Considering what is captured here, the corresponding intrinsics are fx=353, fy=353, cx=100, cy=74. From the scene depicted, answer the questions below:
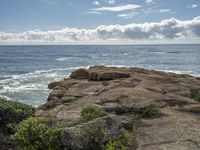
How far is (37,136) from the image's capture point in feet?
35.4

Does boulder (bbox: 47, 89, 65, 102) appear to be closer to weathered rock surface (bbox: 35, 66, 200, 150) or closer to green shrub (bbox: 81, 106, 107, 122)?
weathered rock surface (bbox: 35, 66, 200, 150)

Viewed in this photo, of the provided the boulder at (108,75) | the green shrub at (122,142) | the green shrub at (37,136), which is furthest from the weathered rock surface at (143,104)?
the green shrub at (37,136)

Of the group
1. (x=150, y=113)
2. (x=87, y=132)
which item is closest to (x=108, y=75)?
(x=150, y=113)

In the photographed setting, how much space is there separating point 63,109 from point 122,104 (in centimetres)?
256

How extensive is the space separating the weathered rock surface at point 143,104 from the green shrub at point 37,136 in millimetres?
472

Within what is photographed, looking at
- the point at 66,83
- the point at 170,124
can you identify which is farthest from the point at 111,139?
the point at 66,83

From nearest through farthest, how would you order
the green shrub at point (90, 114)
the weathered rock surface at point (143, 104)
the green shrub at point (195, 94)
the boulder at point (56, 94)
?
the weathered rock surface at point (143, 104), the green shrub at point (90, 114), the green shrub at point (195, 94), the boulder at point (56, 94)

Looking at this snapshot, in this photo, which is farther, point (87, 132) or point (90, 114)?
point (90, 114)

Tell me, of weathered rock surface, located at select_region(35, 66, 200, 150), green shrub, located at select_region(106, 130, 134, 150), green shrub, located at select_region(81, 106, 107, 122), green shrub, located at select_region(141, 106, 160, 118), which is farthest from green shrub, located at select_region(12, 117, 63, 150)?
green shrub, located at select_region(141, 106, 160, 118)

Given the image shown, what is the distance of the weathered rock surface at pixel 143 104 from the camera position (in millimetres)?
10672

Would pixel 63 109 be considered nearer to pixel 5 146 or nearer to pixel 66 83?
pixel 5 146

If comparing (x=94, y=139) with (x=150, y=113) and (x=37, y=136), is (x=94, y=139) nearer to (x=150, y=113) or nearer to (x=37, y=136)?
(x=37, y=136)

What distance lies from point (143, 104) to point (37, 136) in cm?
562

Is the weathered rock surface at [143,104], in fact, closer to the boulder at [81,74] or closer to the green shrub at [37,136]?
the boulder at [81,74]
